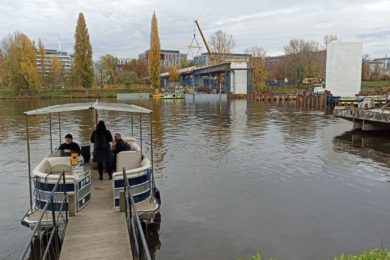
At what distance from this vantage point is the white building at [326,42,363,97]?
170 ft

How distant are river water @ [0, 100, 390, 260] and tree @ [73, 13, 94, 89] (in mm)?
68919

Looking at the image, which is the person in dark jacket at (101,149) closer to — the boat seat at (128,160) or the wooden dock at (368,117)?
the boat seat at (128,160)

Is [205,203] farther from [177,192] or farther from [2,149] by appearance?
[2,149]

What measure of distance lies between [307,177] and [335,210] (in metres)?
4.03

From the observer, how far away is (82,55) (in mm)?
91000

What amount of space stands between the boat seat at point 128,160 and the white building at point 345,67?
47.1 m

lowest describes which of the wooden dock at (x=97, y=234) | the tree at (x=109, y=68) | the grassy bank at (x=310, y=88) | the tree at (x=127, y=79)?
the wooden dock at (x=97, y=234)

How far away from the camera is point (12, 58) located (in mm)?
91625

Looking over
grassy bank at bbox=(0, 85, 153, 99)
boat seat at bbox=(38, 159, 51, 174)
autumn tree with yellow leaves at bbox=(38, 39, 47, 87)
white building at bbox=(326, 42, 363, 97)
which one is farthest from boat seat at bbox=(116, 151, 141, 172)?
autumn tree with yellow leaves at bbox=(38, 39, 47, 87)

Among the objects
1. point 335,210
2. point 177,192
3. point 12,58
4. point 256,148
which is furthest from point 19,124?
point 12,58

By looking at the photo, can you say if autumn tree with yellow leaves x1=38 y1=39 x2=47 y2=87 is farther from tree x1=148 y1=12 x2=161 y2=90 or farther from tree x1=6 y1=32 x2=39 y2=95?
tree x1=148 y1=12 x2=161 y2=90

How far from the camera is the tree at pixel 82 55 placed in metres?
90.3

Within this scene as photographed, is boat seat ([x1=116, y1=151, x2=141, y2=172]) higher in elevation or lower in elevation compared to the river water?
higher

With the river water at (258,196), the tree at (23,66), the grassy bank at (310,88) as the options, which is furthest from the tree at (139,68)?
the river water at (258,196)
